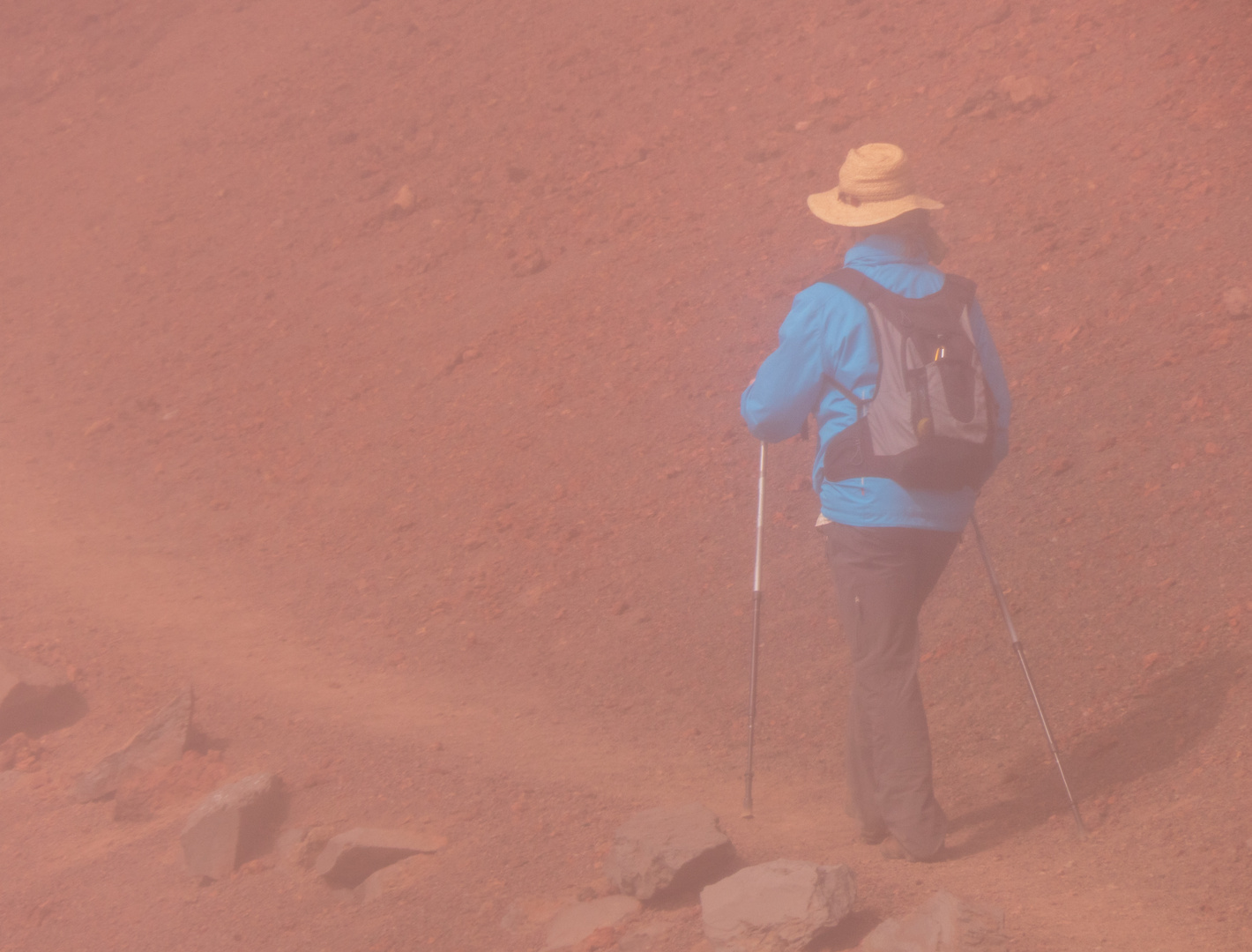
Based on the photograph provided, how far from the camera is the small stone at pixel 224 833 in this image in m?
4.71

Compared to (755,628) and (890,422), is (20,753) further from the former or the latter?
(890,422)

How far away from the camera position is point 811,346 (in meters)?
3.55

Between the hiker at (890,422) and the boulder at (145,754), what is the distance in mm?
3280

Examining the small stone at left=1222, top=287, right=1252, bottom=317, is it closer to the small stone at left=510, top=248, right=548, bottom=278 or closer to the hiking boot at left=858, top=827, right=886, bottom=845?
the hiking boot at left=858, top=827, right=886, bottom=845

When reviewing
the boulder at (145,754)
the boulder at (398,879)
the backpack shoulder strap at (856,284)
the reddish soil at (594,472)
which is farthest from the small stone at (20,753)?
the backpack shoulder strap at (856,284)

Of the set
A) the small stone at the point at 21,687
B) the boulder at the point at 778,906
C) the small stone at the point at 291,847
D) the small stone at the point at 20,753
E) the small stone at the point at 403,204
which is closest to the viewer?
the boulder at the point at 778,906

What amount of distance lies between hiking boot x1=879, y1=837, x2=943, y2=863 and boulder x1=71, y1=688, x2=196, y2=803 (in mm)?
3291

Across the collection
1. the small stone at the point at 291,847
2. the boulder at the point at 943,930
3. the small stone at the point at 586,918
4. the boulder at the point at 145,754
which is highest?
the boulder at the point at 145,754

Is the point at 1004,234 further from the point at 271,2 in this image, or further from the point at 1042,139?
the point at 271,2

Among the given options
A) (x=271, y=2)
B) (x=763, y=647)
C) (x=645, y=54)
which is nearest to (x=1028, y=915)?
(x=763, y=647)

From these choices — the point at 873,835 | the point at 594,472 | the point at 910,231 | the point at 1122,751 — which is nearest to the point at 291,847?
the point at 873,835

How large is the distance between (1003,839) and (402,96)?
1220 cm

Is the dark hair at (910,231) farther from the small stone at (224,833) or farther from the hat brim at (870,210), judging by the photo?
the small stone at (224,833)

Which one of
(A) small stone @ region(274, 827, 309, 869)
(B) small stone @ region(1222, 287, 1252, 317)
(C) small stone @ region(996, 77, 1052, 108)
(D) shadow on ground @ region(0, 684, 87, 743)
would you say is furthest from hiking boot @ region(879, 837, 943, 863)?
(C) small stone @ region(996, 77, 1052, 108)
